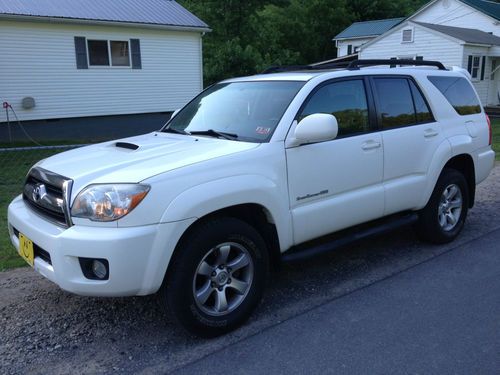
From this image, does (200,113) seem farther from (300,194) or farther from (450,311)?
(450,311)

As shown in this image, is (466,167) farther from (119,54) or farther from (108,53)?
(119,54)

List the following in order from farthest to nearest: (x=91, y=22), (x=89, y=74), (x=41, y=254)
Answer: (x=89, y=74) < (x=91, y=22) < (x=41, y=254)

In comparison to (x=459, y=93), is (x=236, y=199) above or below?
below

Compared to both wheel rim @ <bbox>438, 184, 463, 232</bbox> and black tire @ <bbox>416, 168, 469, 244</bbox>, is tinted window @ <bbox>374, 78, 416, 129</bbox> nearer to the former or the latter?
black tire @ <bbox>416, 168, 469, 244</bbox>

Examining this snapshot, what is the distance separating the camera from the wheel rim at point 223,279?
3.30m

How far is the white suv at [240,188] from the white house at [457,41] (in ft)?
69.7

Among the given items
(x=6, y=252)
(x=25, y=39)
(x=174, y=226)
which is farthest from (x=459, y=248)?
(x=25, y=39)

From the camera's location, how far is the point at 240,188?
10.8 ft

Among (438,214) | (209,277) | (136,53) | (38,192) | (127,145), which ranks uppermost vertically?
(136,53)

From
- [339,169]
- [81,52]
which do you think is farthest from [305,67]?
[81,52]

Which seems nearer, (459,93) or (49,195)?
(49,195)

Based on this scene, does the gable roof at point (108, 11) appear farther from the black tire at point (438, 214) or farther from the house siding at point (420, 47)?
the house siding at point (420, 47)

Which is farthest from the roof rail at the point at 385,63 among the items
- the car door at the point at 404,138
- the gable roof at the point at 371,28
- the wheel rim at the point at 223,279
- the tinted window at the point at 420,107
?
the gable roof at the point at 371,28

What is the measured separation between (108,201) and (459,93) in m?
4.03
